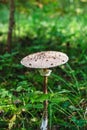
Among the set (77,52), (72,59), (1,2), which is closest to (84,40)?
(77,52)

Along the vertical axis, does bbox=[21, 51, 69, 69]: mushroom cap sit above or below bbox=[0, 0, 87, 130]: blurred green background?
above

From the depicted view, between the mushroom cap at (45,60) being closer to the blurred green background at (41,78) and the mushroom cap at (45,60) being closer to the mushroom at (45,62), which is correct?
the mushroom at (45,62)

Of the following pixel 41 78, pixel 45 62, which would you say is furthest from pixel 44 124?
pixel 41 78

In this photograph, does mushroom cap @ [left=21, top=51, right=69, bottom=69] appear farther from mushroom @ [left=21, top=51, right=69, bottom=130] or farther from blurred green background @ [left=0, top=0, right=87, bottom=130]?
blurred green background @ [left=0, top=0, right=87, bottom=130]

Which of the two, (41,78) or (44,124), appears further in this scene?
(41,78)

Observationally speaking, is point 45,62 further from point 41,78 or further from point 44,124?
point 41,78

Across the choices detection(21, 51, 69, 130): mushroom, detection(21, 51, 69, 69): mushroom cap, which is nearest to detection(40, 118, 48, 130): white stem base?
detection(21, 51, 69, 130): mushroom

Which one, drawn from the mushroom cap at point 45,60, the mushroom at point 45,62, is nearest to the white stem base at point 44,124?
the mushroom at point 45,62

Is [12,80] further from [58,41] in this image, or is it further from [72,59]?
[58,41]
